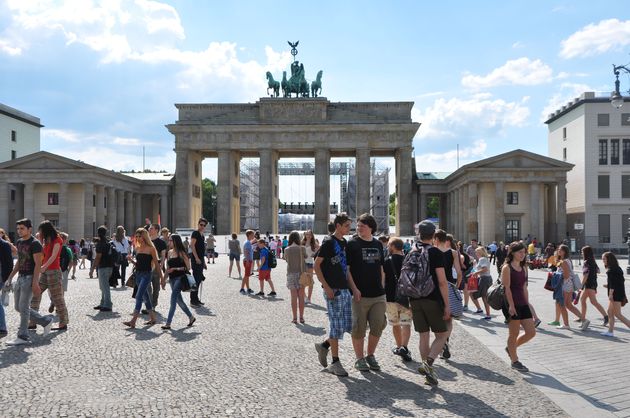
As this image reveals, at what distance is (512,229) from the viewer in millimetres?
57625

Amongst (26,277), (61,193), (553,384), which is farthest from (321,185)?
(553,384)

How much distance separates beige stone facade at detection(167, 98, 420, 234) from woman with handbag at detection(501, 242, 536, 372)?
187 ft

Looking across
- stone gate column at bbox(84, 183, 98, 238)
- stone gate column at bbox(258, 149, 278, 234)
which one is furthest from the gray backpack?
stone gate column at bbox(258, 149, 278, 234)

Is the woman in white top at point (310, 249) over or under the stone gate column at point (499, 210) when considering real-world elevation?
under

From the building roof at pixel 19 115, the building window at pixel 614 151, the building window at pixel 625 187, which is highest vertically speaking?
the building roof at pixel 19 115

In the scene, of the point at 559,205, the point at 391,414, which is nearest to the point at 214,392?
the point at 391,414

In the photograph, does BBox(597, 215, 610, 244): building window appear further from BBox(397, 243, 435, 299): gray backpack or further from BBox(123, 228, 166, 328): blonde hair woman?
BBox(397, 243, 435, 299): gray backpack

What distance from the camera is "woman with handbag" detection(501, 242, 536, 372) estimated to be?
353 inches

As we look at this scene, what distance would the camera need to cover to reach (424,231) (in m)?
8.50

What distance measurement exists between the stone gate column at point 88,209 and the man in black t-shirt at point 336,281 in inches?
2105

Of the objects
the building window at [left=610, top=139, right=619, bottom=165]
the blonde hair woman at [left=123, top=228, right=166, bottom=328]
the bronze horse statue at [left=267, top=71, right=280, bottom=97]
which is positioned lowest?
the blonde hair woman at [left=123, top=228, right=166, bottom=328]

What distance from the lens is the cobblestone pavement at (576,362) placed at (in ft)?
23.9

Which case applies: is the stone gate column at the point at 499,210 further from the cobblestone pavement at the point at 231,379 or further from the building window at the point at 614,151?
the cobblestone pavement at the point at 231,379

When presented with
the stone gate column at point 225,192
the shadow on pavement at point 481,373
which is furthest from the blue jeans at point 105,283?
the stone gate column at point 225,192
